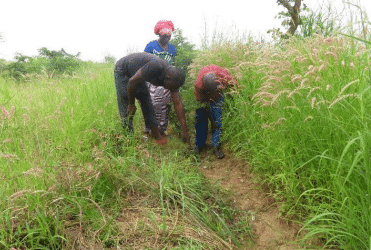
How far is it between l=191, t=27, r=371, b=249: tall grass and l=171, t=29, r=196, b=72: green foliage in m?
1.97

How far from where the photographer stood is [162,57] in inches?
166

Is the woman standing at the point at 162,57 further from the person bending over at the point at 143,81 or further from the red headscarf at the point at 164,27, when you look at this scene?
the person bending over at the point at 143,81

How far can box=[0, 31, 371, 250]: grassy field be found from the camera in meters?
1.52

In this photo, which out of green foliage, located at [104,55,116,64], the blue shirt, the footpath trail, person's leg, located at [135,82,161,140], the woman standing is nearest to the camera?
the footpath trail

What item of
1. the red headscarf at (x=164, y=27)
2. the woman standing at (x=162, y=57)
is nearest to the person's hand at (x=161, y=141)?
the woman standing at (x=162, y=57)

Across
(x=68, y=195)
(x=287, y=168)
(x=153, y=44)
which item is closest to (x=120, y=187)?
(x=68, y=195)

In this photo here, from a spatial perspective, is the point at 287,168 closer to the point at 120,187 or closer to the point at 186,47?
the point at 120,187

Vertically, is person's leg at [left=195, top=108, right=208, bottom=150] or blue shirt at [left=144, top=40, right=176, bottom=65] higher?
blue shirt at [left=144, top=40, right=176, bottom=65]

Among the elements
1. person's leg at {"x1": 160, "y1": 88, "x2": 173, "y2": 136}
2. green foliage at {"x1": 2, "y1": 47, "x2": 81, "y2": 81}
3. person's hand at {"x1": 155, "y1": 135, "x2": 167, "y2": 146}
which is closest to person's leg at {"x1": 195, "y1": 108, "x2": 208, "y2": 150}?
person's hand at {"x1": 155, "y1": 135, "x2": 167, "y2": 146}

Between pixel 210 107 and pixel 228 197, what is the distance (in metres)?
1.33

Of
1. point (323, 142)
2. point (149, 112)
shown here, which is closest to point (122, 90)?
point (149, 112)

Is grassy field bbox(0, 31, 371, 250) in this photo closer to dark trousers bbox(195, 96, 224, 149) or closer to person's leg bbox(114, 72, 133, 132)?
person's leg bbox(114, 72, 133, 132)

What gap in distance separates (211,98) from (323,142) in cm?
160

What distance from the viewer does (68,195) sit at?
1714 mm
